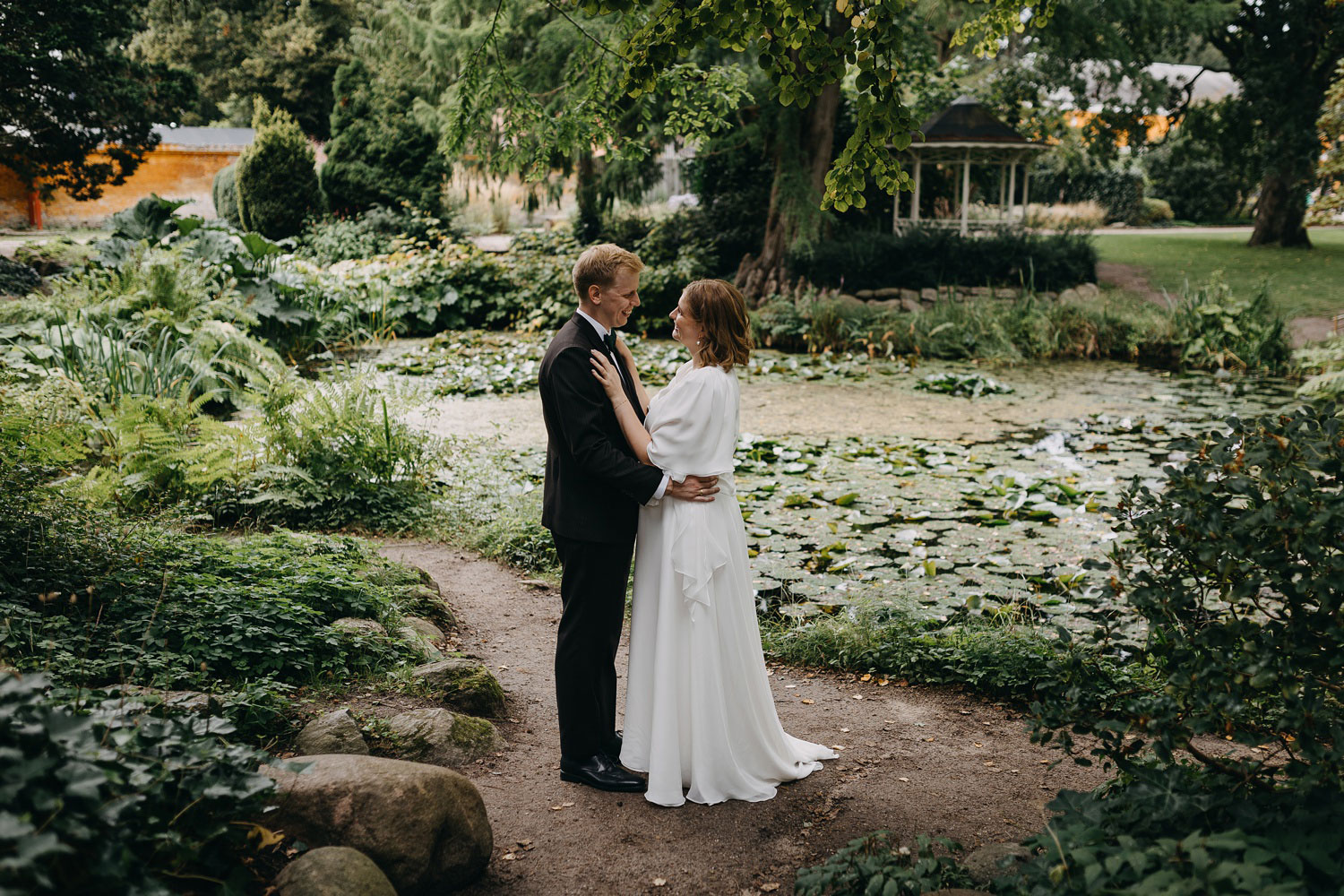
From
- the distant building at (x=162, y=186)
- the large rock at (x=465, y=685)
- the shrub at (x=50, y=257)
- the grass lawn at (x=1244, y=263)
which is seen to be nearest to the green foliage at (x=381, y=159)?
the distant building at (x=162, y=186)

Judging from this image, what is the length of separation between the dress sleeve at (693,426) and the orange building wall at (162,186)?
24.4 meters

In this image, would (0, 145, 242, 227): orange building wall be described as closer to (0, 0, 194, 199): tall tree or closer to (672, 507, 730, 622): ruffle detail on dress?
(0, 0, 194, 199): tall tree

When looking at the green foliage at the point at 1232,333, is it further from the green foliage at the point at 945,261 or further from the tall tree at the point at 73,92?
the tall tree at the point at 73,92

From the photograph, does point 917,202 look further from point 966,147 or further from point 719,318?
point 719,318

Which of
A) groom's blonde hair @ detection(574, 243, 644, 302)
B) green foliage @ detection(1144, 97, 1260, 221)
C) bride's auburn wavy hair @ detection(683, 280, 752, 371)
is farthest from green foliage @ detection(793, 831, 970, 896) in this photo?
green foliage @ detection(1144, 97, 1260, 221)

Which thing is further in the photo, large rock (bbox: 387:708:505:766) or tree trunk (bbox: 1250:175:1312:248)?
tree trunk (bbox: 1250:175:1312:248)

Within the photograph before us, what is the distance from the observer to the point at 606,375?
3287 millimetres

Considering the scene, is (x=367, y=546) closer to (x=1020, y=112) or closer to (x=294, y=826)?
(x=294, y=826)

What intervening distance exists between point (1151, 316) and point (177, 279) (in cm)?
1194

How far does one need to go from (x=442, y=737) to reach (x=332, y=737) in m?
0.48

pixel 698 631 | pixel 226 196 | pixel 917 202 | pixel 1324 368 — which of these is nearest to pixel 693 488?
pixel 698 631

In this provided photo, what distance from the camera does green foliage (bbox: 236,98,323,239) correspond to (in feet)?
59.7

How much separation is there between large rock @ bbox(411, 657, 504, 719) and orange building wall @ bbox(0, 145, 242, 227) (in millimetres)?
23707

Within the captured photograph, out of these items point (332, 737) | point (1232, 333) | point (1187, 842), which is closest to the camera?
point (1187, 842)
